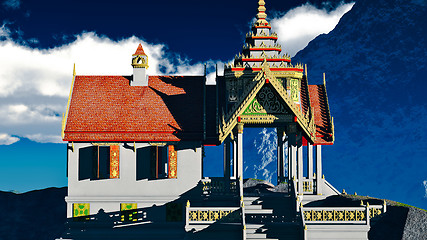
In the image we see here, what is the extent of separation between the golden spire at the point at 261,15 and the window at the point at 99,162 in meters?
14.1

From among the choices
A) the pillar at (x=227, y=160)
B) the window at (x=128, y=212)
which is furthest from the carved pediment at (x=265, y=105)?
the window at (x=128, y=212)

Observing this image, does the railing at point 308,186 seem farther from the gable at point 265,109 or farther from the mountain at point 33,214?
the mountain at point 33,214

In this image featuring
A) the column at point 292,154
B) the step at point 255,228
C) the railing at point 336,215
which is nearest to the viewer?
the railing at point 336,215

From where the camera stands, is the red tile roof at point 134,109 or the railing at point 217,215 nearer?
the railing at point 217,215

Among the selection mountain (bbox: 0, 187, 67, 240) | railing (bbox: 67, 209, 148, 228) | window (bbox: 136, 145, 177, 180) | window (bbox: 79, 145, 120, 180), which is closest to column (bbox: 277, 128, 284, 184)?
window (bbox: 136, 145, 177, 180)

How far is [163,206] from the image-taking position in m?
33.8

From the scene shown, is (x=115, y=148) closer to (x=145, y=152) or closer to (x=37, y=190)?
(x=145, y=152)

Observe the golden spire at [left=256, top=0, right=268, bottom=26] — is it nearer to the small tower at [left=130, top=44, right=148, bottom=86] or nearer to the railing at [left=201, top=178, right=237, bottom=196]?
the small tower at [left=130, top=44, right=148, bottom=86]

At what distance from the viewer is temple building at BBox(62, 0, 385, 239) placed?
30797 mm

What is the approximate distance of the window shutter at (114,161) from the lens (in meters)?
33.5

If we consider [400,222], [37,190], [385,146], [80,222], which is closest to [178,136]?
[80,222]

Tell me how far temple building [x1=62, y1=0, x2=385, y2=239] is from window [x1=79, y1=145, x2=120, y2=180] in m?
0.07

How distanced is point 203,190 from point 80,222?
849cm

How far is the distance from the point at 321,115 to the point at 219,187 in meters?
9.40
